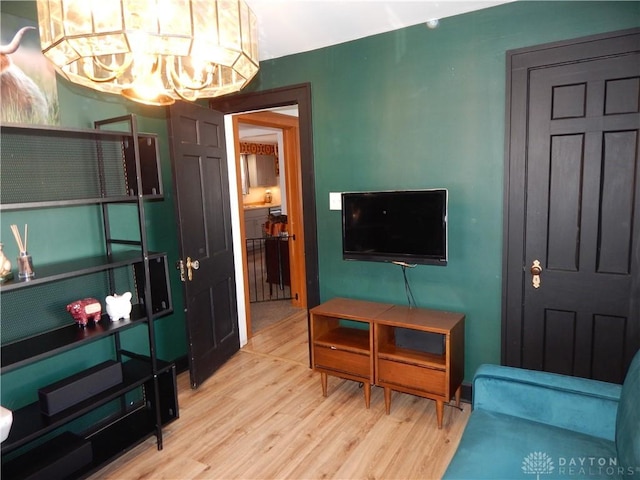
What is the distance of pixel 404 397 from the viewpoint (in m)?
3.03

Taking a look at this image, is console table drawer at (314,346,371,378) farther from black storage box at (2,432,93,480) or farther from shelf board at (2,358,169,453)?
black storage box at (2,432,93,480)

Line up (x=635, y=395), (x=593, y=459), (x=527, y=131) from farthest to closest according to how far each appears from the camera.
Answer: (x=527, y=131) < (x=593, y=459) < (x=635, y=395)

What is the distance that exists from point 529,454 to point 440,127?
1989mm

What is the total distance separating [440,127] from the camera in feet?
9.24

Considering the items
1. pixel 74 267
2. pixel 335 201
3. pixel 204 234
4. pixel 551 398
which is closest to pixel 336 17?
pixel 335 201

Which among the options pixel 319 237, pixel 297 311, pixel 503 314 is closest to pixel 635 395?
pixel 503 314

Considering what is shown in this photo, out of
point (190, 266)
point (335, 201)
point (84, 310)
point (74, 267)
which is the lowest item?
point (84, 310)

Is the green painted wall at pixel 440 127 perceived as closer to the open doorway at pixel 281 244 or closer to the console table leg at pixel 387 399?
the console table leg at pixel 387 399

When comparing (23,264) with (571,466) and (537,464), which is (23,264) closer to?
(537,464)

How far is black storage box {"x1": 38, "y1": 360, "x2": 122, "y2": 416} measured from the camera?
7.00 feet

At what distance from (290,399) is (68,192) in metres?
2.02

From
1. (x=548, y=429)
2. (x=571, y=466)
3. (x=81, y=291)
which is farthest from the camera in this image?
(x=81, y=291)

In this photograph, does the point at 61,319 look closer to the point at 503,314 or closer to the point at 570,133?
the point at 503,314

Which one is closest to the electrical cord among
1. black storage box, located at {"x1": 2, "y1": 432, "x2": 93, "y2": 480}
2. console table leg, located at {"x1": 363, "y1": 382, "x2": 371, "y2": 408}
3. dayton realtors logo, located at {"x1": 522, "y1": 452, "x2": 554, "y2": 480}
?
console table leg, located at {"x1": 363, "y1": 382, "x2": 371, "y2": 408}
